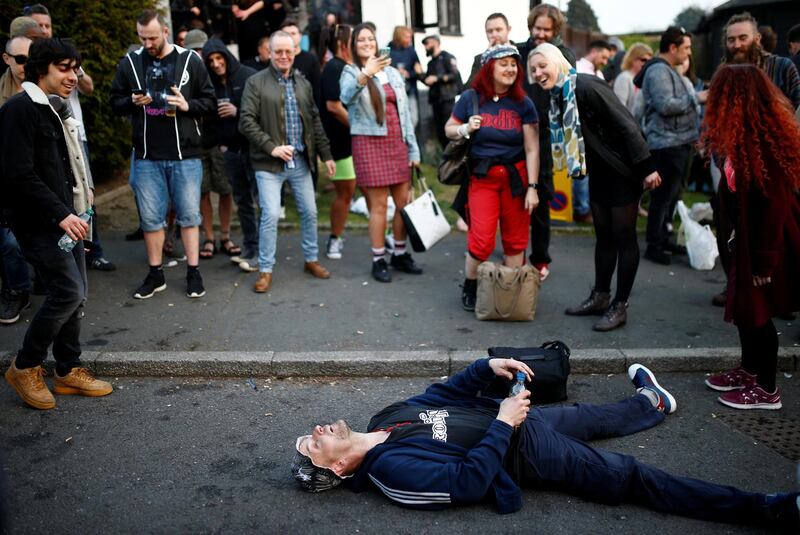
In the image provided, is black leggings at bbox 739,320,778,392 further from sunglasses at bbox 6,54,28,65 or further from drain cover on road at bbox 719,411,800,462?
sunglasses at bbox 6,54,28,65

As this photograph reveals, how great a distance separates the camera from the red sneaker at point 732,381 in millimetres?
4832

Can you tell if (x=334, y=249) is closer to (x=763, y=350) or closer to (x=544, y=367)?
(x=544, y=367)

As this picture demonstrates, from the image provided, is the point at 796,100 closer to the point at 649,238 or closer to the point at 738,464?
the point at 649,238

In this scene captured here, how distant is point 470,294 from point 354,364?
4.83ft

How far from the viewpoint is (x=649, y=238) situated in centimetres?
780

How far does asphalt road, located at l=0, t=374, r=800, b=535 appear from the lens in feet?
11.9

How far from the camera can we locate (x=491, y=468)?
3.57m

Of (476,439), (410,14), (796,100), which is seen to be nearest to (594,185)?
(796,100)

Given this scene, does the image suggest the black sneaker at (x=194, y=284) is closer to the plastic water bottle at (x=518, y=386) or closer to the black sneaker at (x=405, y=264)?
the black sneaker at (x=405, y=264)

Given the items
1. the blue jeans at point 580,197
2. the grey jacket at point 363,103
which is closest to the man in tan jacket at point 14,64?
the grey jacket at point 363,103

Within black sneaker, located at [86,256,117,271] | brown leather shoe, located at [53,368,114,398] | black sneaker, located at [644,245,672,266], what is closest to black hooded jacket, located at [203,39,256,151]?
black sneaker, located at [86,256,117,271]

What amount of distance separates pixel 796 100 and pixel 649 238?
1809 mm

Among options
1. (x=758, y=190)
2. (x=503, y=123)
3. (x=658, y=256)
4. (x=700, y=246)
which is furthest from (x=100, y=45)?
(x=758, y=190)

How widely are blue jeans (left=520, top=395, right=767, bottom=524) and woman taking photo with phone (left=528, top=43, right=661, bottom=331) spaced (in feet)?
7.21
